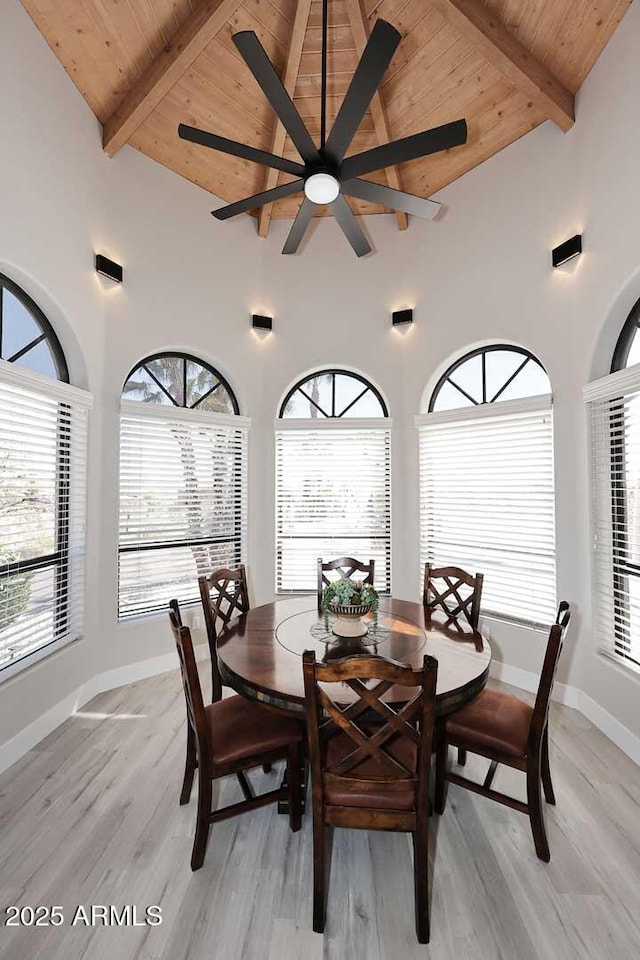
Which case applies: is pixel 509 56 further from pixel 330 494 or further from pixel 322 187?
pixel 330 494

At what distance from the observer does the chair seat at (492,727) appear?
1.90 m

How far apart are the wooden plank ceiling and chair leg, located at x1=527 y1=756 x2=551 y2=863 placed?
4.05 meters

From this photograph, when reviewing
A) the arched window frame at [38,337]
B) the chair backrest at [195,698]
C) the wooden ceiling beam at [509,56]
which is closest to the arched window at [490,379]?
the wooden ceiling beam at [509,56]

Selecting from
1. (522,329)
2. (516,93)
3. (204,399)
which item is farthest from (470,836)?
(516,93)

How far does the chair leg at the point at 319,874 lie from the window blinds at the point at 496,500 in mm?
2454

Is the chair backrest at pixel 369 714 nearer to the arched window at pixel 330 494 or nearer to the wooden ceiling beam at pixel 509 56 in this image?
the arched window at pixel 330 494

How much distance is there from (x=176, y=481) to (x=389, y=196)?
268cm

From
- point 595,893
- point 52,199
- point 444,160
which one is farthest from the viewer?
point 444,160

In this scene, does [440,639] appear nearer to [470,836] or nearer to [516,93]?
[470,836]

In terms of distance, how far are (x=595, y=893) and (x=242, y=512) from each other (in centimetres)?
335

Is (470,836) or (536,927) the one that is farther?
(470,836)

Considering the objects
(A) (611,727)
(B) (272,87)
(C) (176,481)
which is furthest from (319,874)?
(B) (272,87)

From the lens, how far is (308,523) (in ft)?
13.9

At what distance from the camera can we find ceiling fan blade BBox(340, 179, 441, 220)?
2.43 meters
